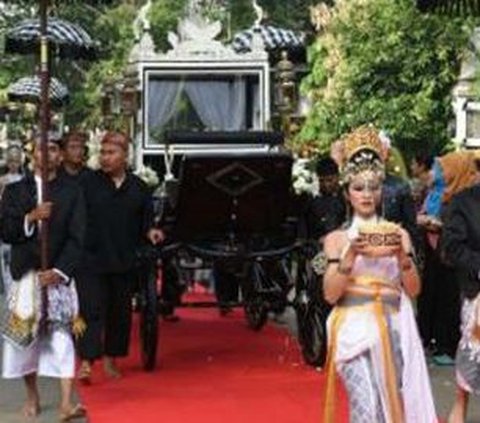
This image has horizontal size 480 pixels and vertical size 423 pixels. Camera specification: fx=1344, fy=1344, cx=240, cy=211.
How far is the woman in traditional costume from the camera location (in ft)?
20.7

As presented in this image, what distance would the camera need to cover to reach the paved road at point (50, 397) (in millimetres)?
8805

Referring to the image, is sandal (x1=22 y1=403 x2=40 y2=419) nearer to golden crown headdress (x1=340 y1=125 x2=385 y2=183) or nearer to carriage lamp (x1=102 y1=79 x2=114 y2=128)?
golden crown headdress (x1=340 y1=125 x2=385 y2=183)

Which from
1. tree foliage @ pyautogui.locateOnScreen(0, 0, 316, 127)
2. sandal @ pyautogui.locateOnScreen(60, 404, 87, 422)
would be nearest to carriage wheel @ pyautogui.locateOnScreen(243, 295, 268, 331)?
sandal @ pyautogui.locateOnScreen(60, 404, 87, 422)

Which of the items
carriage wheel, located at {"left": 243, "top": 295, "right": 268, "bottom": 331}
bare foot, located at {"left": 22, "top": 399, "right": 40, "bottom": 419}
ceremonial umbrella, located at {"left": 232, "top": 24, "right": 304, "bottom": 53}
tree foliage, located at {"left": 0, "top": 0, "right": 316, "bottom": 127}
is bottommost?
bare foot, located at {"left": 22, "top": 399, "right": 40, "bottom": 419}

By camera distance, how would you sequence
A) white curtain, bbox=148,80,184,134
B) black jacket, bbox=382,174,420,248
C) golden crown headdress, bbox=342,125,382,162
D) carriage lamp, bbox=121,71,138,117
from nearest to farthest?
golden crown headdress, bbox=342,125,382,162, black jacket, bbox=382,174,420,248, carriage lamp, bbox=121,71,138,117, white curtain, bbox=148,80,184,134

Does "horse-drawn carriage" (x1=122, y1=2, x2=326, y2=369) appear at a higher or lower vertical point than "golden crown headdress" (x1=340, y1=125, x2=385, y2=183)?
lower

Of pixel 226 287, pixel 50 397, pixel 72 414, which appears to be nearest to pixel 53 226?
pixel 72 414

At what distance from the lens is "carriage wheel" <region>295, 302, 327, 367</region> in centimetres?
1077

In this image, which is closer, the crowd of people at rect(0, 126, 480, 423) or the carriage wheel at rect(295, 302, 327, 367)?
→ the crowd of people at rect(0, 126, 480, 423)

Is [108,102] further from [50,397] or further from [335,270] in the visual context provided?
[335,270]

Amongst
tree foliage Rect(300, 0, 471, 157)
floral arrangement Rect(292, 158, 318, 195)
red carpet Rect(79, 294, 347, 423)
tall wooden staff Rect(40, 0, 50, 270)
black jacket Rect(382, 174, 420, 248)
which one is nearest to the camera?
tall wooden staff Rect(40, 0, 50, 270)

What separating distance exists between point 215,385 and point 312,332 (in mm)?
1199

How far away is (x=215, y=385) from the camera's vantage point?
10164mm

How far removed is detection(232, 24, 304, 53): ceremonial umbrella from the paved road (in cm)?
610
